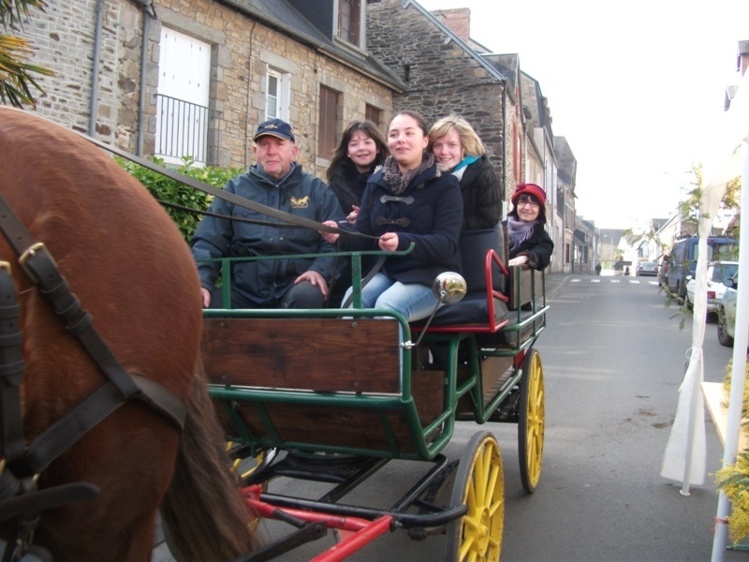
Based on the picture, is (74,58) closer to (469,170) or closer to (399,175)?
(469,170)

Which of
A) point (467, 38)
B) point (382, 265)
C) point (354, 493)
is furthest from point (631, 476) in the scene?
point (467, 38)

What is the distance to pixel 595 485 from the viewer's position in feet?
15.3

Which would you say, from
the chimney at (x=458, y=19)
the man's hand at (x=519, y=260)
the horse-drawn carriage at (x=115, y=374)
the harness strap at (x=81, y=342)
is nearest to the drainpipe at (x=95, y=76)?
the man's hand at (x=519, y=260)

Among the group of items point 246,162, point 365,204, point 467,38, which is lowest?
point 365,204

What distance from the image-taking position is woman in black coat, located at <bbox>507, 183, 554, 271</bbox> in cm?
470

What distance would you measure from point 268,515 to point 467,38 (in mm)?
26746

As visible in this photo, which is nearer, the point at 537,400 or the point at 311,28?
the point at 537,400

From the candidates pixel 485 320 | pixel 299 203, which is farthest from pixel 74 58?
pixel 485 320

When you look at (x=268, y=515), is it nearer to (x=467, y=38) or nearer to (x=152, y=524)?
(x=152, y=524)

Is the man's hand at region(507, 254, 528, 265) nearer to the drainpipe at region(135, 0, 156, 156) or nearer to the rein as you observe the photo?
the rein

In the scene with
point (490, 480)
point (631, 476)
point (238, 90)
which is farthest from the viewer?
point (238, 90)

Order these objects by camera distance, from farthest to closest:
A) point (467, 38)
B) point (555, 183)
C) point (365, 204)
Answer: point (555, 183) < point (467, 38) < point (365, 204)

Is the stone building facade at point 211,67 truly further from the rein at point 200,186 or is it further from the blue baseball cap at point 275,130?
the rein at point 200,186

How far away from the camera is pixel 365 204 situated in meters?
3.46
